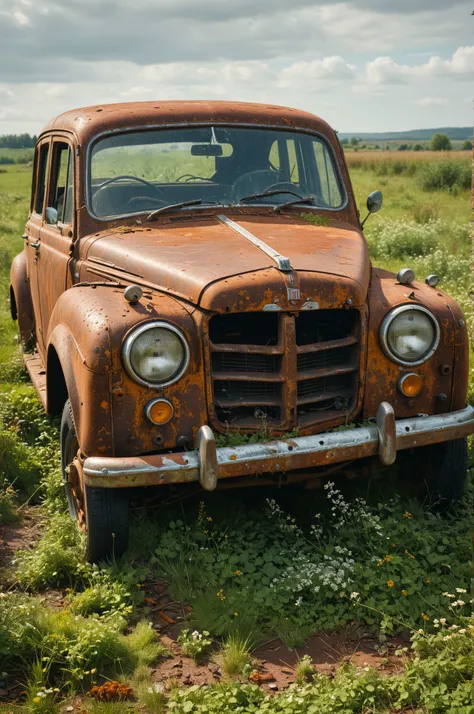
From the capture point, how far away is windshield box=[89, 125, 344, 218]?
16.3ft

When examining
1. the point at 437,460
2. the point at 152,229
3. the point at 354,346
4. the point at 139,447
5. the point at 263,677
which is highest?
the point at 152,229

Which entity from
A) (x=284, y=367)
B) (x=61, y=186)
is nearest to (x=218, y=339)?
(x=284, y=367)

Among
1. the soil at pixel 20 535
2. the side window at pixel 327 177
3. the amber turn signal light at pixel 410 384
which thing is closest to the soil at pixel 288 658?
the soil at pixel 20 535

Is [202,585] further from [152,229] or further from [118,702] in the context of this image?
[152,229]

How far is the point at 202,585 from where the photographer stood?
3771 millimetres

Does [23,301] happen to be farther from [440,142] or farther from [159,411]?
[440,142]

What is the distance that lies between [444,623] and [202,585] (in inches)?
43.2

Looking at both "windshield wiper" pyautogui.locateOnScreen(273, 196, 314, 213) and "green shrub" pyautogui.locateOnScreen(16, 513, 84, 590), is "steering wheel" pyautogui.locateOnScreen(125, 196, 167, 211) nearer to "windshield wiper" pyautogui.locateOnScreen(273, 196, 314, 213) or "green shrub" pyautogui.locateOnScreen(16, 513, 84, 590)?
"windshield wiper" pyautogui.locateOnScreen(273, 196, 314, 213)

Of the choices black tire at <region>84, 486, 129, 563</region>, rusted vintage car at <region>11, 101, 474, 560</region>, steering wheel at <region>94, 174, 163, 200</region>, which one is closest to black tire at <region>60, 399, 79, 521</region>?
rusted vintage car at <region>11, 101, 474, 560</region>

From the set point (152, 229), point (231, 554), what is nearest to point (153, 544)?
point (231, 554)

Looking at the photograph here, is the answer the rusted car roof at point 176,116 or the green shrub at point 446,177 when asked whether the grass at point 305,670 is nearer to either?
the rusted car roof at point 176,116

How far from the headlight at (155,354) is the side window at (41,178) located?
2.81 meters

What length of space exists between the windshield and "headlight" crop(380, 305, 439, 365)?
4.70ft

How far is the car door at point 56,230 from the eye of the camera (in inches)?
201
